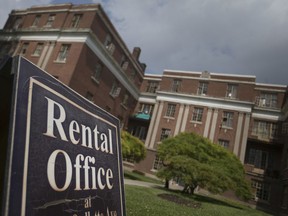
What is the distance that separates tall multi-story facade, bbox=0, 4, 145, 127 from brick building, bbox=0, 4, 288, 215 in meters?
0.10

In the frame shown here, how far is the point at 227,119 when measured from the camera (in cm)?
3092

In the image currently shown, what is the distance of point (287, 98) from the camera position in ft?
96.8

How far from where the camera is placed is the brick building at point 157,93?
26047 millimetres

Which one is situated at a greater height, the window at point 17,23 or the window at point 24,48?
the window at point 17,23

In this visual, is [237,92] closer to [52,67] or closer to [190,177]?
[190,177]

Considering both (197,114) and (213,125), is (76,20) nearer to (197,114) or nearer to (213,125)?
(197,114)

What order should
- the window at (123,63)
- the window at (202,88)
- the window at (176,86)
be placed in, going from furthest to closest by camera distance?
the window at (176,86) < the window at (202,88) < the window at (123,63)

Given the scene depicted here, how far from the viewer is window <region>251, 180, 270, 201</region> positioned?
27.8 meters

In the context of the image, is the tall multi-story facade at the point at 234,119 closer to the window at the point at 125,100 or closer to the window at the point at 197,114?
the window at the point at 197,114

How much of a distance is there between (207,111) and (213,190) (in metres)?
17.9

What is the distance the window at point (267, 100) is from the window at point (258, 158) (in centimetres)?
574

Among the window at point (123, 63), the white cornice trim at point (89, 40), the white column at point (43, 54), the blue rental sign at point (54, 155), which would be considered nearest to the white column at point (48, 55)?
the white column at point (43, 54)

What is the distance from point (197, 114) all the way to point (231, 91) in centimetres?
509

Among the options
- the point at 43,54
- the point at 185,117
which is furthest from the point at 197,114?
the point at 43,54
